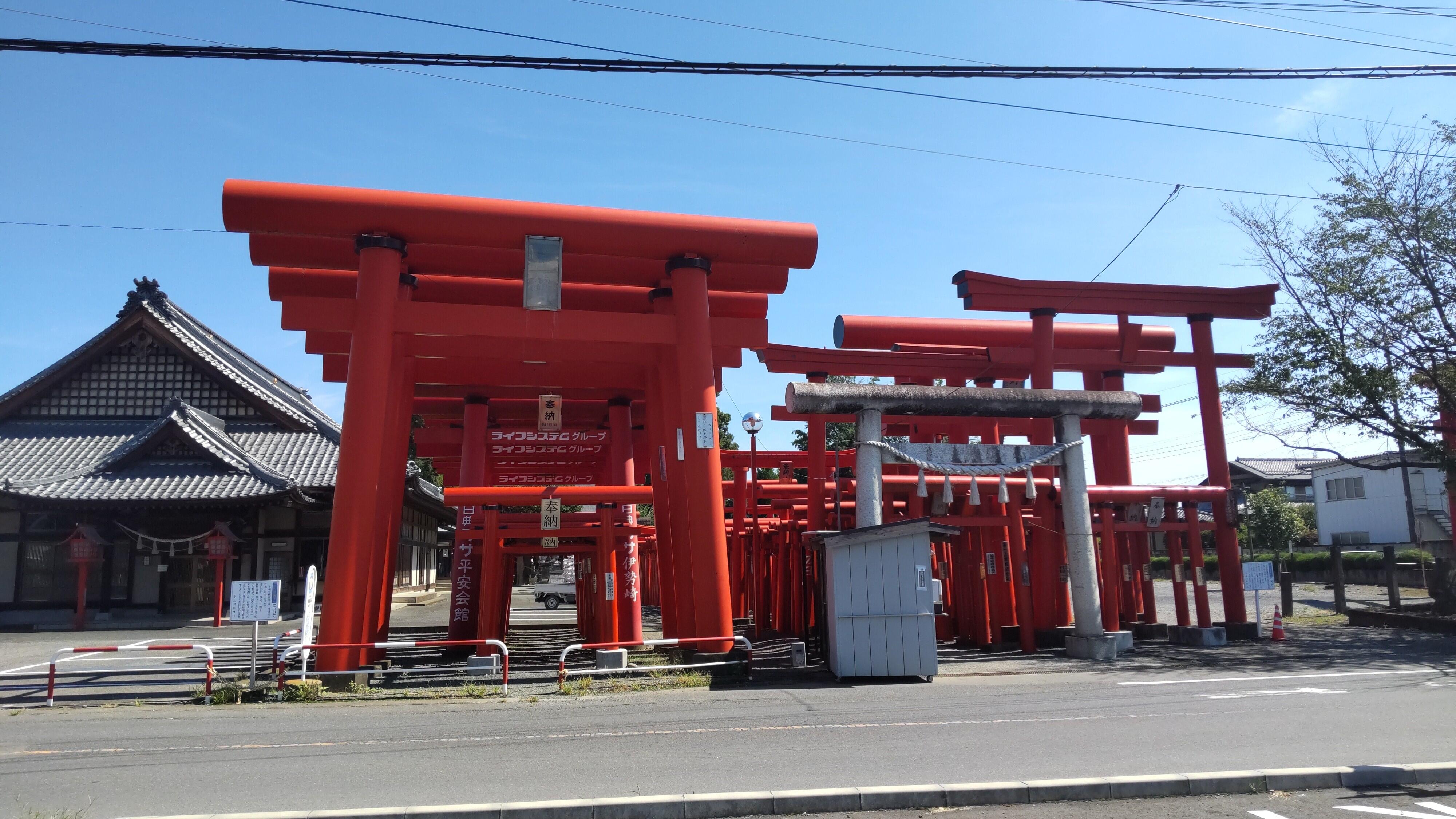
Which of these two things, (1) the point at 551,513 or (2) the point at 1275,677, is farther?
(1) the point at 551,513

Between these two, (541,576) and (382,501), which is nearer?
(382,501)

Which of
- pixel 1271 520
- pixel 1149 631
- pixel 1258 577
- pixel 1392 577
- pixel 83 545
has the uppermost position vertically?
pixel 1271 520

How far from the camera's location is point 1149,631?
63.2 ft

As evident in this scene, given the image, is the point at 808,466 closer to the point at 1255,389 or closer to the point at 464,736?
the point at 464,736

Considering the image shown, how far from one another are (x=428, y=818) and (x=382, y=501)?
10.2 m

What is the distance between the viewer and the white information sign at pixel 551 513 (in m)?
14.7

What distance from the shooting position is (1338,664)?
14055mm

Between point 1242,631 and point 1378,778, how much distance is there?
12.5m

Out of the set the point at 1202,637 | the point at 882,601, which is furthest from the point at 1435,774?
the point at 1202,637

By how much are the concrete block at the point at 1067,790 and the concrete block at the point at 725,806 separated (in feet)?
6.33

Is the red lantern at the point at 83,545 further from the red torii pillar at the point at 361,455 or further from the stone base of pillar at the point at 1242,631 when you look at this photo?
the stone base of pillar at the point at 1242,631

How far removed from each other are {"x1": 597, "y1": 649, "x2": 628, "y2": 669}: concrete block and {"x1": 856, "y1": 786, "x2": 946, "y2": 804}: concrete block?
7.59 meters

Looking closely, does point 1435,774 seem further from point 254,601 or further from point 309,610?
point 309,610

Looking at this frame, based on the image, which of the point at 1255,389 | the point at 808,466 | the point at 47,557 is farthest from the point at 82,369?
the point at 1255,389
